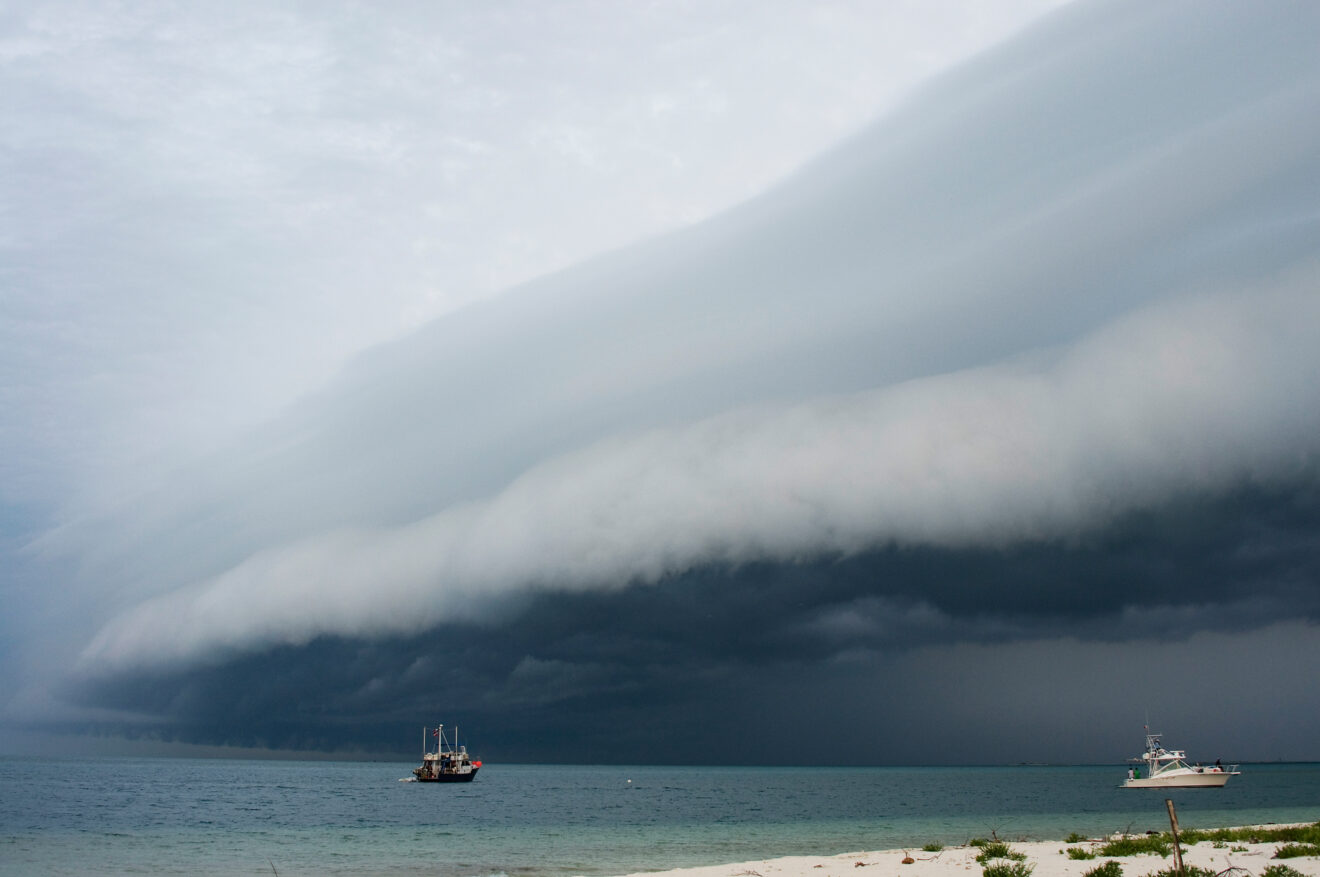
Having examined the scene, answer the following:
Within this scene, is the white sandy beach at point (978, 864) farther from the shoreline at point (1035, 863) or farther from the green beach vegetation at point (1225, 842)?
the green beach vegetation at point (1225, 842)

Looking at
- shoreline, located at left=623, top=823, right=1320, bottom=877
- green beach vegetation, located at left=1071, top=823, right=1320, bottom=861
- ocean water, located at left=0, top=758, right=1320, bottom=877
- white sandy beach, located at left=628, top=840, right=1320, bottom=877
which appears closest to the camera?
shoreline, located at left=623, top=823, right=1320, bottom=877

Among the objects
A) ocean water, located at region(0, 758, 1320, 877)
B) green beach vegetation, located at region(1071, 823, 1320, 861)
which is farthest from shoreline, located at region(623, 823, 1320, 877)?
ocean water, located at region(0, 758, 1320, 877)

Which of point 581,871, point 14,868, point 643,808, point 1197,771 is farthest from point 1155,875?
point 1197,771

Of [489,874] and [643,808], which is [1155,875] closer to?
[489,874]

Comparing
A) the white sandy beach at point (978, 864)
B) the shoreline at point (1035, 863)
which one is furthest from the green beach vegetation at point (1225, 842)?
the white sandy beach at point (978, 864)

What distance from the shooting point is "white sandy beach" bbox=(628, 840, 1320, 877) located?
29.7 m

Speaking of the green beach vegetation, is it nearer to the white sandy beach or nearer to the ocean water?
the white sandy beach

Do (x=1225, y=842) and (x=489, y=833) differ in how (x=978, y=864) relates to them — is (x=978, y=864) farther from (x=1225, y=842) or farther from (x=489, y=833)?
(x=489, y=833)

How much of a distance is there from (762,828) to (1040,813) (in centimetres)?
3644

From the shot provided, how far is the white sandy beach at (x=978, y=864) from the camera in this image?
29.7m

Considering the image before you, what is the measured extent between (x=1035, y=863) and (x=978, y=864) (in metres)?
3.13

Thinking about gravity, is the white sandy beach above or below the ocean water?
above

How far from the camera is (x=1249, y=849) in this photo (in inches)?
1387

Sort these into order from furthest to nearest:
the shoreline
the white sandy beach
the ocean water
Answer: the ocean water, the white sandy beach, the shoreline
